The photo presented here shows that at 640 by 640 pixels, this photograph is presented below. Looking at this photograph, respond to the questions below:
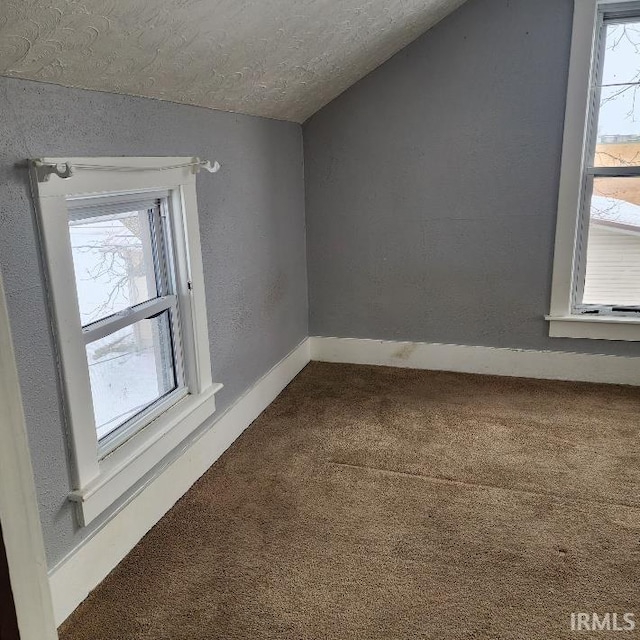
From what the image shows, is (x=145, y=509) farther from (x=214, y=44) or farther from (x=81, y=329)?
(x=214, y=44)

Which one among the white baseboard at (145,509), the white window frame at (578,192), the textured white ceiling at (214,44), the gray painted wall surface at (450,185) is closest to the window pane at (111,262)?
the textured white ceiling at (214,44)

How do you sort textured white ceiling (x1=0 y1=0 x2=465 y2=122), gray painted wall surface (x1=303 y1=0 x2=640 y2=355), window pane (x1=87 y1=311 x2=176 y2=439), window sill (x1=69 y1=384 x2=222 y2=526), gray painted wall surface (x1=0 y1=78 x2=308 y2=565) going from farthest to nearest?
gray painted wall surface (x1=303 y1=0 x2=640 y2=355) → window pane (x1=87 y1=311 x2=176 y2=439) → window sill (x1=69 y1=384 x2=222 y2=526) → gray painted wall surface (x1=0 y1=78 x2=308 y2=565) → textured white ceiling (x1=0 y1=0 x2=465 y2=122)

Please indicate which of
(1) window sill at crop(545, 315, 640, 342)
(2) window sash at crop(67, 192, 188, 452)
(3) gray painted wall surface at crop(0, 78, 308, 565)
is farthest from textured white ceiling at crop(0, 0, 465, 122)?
(1) window sill at crop(545, 315, 640, 342)

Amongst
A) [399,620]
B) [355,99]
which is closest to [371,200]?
[355,99]

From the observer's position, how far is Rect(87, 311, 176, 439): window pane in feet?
6.31

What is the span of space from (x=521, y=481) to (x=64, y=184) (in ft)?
6.38

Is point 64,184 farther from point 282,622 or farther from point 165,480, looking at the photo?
point 282,622

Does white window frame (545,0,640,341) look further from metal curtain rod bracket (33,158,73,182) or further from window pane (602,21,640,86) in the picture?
metal curtain rod bracket (33,158,73,182)

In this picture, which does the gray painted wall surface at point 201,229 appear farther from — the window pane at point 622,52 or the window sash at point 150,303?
the window pane at point 622,52

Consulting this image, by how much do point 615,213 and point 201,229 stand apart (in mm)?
2173

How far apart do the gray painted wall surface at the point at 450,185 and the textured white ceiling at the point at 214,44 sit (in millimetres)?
254

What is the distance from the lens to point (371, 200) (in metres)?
3.40

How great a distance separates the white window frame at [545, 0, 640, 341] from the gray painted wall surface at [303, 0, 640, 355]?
1.8 inches

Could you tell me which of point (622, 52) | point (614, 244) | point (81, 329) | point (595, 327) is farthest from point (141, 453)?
point (622, 52)
